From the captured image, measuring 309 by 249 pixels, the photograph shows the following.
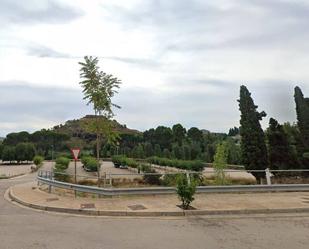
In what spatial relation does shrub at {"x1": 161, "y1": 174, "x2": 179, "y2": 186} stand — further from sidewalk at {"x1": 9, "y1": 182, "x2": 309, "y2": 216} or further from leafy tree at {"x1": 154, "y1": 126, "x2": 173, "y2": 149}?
leafy tree at {"x1": 154, "y1": 126, "x2": 173, "y2": 149}

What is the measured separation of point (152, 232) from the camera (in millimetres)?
10383

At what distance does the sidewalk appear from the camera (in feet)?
44.0

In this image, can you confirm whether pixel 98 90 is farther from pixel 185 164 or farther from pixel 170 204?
pixel 185 164

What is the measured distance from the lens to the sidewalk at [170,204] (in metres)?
13.4

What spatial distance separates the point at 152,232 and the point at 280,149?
17615 mm

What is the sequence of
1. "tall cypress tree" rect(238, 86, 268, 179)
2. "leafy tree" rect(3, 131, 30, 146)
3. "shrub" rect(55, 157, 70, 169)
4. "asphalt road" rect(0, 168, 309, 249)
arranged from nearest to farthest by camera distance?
"asphalt road" rect(0, 168, 309, 249), "tall cypress tree" rect(238, 86, 268, 179), "shrub" rect(55, 157, 70, 169), "leafy tree" rect(3, 131, 30, 146)

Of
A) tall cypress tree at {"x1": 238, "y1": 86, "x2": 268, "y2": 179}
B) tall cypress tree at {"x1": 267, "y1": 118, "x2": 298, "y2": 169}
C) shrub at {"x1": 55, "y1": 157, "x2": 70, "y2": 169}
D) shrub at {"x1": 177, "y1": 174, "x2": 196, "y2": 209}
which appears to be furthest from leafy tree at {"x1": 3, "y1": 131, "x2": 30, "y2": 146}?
shrub at {"x1": 177, "y1": 174, "x2": 196, "y2": 209}

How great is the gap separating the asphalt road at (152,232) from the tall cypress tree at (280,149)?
13.5 m

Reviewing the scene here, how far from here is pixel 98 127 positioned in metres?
21.3

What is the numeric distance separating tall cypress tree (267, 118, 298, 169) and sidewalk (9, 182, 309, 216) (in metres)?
8.19

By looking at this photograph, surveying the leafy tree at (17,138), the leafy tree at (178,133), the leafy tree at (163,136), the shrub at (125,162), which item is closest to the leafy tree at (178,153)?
the shrub at (125,162)

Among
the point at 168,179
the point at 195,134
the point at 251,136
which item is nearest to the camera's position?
the point at 168,179

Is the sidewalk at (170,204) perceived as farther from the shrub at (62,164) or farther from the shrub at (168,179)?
the shrub at (62,164)

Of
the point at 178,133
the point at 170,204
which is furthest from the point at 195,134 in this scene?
the point at 170,204
